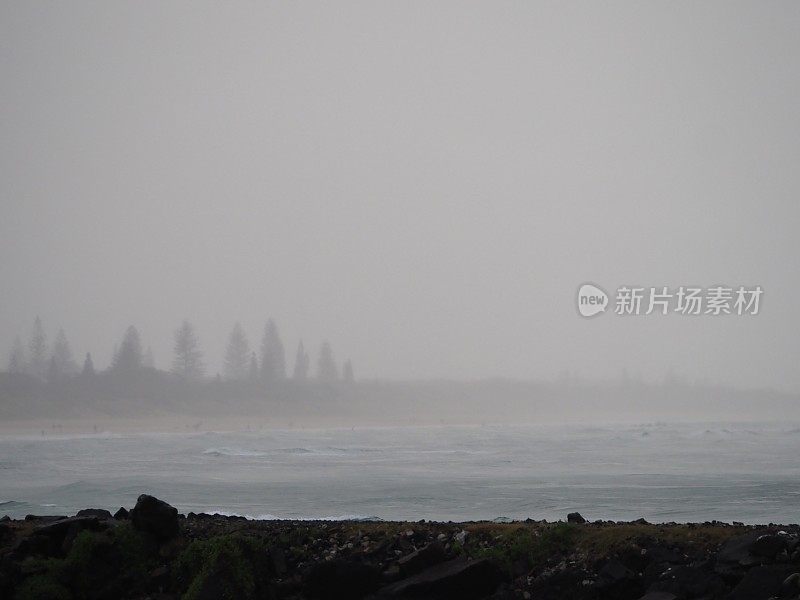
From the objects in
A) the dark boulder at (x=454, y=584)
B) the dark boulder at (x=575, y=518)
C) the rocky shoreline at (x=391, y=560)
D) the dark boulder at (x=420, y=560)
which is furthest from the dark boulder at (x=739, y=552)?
the dark boulder at (x=420, y=560)

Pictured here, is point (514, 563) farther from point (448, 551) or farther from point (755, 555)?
point (755, 555)

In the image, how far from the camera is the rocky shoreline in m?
10.1

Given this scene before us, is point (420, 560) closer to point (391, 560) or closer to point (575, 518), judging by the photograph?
point (391, 560)

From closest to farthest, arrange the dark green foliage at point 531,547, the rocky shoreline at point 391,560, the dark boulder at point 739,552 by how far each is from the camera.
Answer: the dark boulder at point 739,552 < the rocky shoreline at point 391,560 < the dark green foliage at point 531,547

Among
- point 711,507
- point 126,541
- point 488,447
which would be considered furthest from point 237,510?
point 488,447

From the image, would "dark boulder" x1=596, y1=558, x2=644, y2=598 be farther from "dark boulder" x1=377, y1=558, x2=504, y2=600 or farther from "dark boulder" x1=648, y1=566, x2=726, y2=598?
"dark boulder" x1=377, y1=558, x2=504, y2=600

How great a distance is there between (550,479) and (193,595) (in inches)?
884

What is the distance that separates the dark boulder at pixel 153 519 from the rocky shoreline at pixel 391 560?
2 cm

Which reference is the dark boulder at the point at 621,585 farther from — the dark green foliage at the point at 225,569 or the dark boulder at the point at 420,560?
the dark green foliage at the point at 225,569

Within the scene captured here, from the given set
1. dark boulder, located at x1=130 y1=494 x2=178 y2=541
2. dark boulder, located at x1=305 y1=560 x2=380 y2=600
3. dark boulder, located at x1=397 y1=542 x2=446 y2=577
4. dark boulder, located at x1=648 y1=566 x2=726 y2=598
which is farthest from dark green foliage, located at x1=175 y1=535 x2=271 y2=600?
dark boulder, located at x1=648 y1=566 x2=726 y2=598

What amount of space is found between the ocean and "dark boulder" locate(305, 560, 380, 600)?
28.0 feet

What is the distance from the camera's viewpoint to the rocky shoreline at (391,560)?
1011 centimetres

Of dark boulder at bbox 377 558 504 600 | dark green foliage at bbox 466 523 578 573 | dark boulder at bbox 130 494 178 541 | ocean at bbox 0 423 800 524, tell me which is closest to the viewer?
dark boulder at bbox 377 558 504 600

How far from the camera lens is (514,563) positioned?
36.5ft
